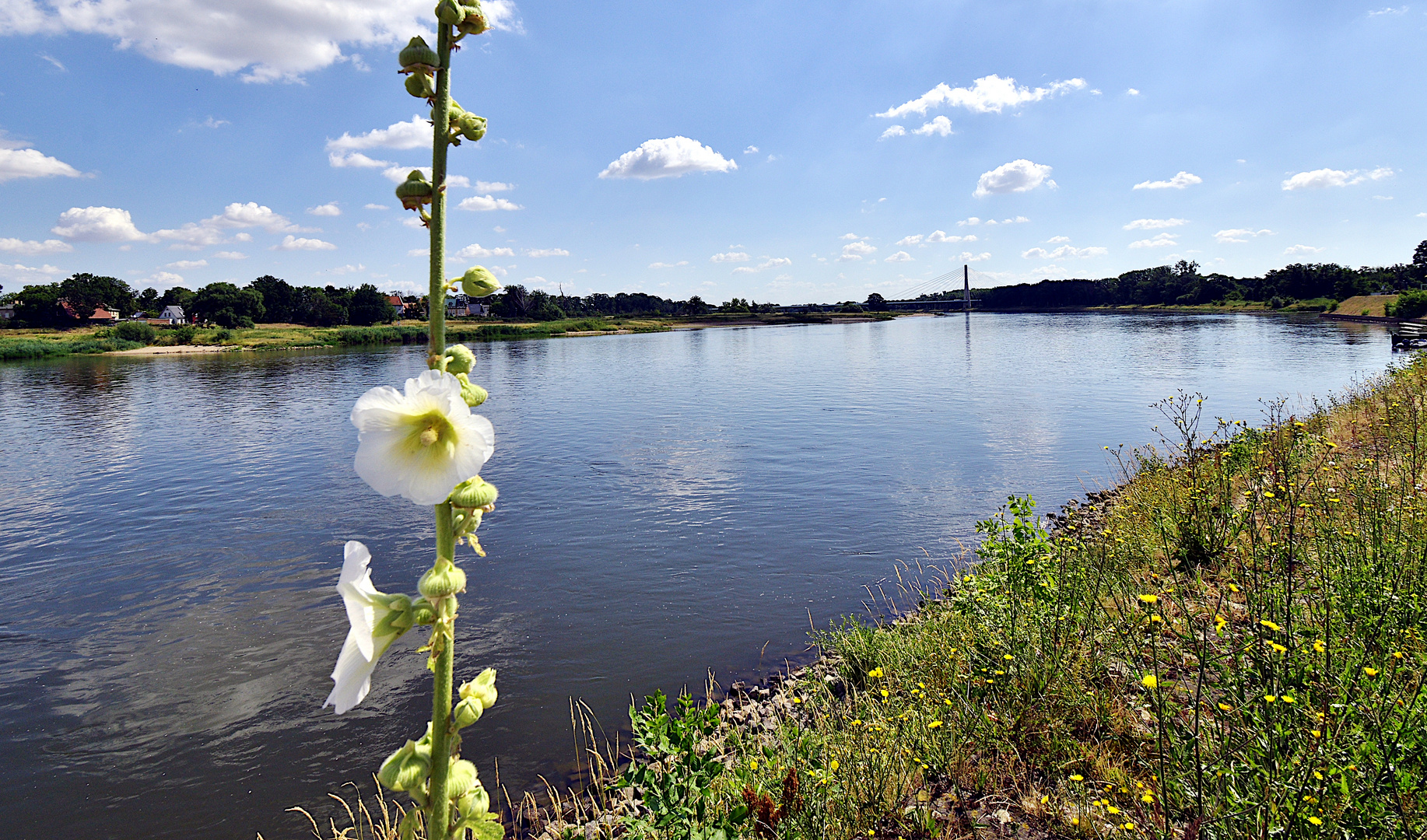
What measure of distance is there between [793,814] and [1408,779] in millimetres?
2693

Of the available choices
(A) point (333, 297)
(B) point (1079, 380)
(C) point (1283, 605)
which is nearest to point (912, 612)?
(C) point (1283, 605)

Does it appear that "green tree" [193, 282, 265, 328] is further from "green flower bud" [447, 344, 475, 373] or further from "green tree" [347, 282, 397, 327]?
"green flower bud" [447, 344, 475, 373]

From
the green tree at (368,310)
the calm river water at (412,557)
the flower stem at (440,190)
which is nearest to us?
the flower stem at (440,190)

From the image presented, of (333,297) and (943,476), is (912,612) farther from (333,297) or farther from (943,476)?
(333,297)

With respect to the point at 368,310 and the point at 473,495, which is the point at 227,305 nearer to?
the point at 368,310

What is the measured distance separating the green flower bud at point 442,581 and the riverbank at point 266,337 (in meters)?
48.6

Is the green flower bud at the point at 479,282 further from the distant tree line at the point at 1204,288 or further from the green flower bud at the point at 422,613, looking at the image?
the distant tree line at the point at 1204,288

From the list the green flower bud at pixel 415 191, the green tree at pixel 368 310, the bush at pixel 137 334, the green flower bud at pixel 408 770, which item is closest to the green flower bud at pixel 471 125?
the green flower bud at pixel 415 191

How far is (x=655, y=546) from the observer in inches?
460

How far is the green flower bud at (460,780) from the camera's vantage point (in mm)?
1398

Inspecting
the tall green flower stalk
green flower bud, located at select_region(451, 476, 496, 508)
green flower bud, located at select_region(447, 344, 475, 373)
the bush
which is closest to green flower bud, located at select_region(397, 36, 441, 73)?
the tall green flower stalk

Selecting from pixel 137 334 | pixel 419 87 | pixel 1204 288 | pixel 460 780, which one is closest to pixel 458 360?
pixel 419 87

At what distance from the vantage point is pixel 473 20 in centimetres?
159

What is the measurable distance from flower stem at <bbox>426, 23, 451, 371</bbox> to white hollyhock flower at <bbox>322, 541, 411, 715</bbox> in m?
0.42
